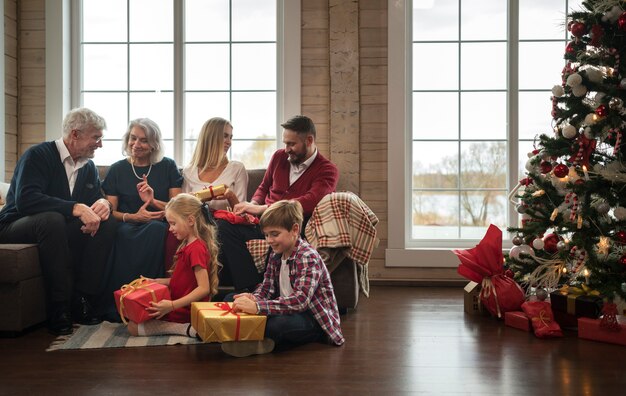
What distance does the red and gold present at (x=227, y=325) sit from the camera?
2617 mm

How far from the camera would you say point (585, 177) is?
10.6 feet

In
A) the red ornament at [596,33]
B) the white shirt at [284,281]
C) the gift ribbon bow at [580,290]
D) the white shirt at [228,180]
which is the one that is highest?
the red ornament at [596,33]

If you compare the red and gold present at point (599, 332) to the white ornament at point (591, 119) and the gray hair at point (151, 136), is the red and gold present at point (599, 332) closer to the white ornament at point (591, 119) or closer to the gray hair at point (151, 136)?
the white ornament at point (591, 119)

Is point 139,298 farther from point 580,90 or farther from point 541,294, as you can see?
point 580,90

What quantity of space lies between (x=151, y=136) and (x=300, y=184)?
2.91 ft

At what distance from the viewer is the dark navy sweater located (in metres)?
3.32

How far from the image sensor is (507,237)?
487cm

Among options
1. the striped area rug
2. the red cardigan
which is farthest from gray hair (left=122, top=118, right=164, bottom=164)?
the striped area rug

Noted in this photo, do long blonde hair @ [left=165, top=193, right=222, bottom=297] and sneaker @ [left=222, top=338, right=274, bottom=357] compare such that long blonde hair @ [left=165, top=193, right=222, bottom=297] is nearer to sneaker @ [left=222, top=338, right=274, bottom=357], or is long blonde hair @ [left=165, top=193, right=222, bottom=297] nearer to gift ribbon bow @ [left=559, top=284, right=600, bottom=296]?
sneaker @ [left=222, top=338, right=274, bottom=357]

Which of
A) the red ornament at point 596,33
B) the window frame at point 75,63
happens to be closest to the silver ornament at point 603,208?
the red ornament at point 596,33

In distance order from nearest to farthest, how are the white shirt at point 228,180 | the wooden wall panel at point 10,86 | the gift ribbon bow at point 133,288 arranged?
the gift ribbon bow at point 133,288 → the white shirt at point 228,180 → the wooden wall panel at point 10,86

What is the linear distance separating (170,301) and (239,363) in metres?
0.59

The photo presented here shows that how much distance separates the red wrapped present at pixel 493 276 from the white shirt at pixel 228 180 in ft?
4.36

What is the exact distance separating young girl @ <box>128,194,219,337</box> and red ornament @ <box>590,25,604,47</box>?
2098 mm
